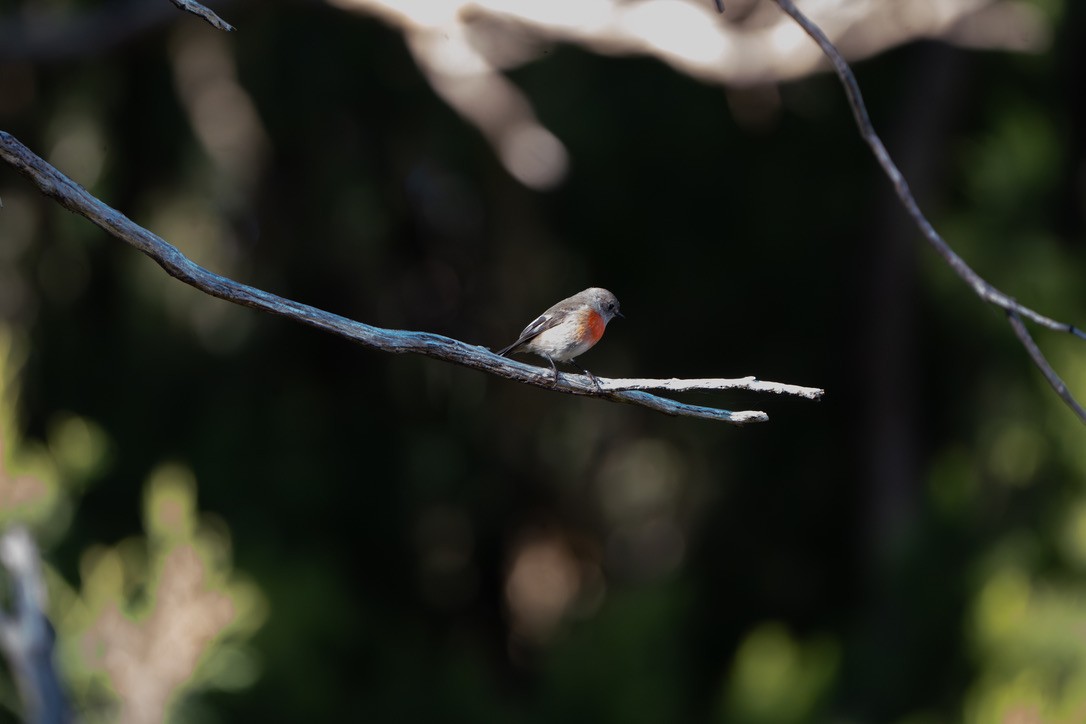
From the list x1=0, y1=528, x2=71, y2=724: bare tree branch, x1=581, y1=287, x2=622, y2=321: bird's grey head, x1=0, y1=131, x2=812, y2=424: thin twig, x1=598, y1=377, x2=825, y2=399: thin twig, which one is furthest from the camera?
x1=0, y1=528, x2=71, y2=724: bare tree branch

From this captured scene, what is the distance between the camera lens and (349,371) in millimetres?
7750

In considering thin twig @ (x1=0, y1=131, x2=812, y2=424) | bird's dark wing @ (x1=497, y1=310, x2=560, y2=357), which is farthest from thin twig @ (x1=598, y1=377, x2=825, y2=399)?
bird's dark wing @ (x1=497, y1=310, x2=560, y2=357)

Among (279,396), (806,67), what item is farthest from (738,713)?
(279,396)

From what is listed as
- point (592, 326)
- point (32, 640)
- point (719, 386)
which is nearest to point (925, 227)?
point (719, 386)

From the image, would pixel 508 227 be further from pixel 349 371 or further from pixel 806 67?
pixel 806 67

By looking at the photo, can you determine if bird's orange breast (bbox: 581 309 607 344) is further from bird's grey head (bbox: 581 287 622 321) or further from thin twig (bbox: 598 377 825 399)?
thin twig (bbox: 598 377 825 399)

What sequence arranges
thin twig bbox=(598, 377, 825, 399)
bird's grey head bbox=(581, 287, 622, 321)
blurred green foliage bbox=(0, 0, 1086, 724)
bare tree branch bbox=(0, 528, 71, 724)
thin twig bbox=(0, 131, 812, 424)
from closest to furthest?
thin twig bbox=(0, 131, 812, 424)
thin twig bbox=(598, 377, 825, 399)
bird's grey head bbox=(581, 287, 622, 321)
bare tree branch bbox=(0, 528, 71, 724)
blurred green foliage bbox=(0, 0, 1086, 724)

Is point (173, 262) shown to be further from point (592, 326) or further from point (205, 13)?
point (592, 326)

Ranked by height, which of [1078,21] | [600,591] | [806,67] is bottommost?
[600,591]

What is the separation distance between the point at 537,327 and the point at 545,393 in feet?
14.4

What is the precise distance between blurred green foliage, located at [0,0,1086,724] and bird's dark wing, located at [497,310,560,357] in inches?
107

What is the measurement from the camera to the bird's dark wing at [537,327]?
8.67 feet

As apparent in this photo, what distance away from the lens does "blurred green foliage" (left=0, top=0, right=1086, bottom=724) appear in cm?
522

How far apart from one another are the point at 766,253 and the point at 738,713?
3.38m
